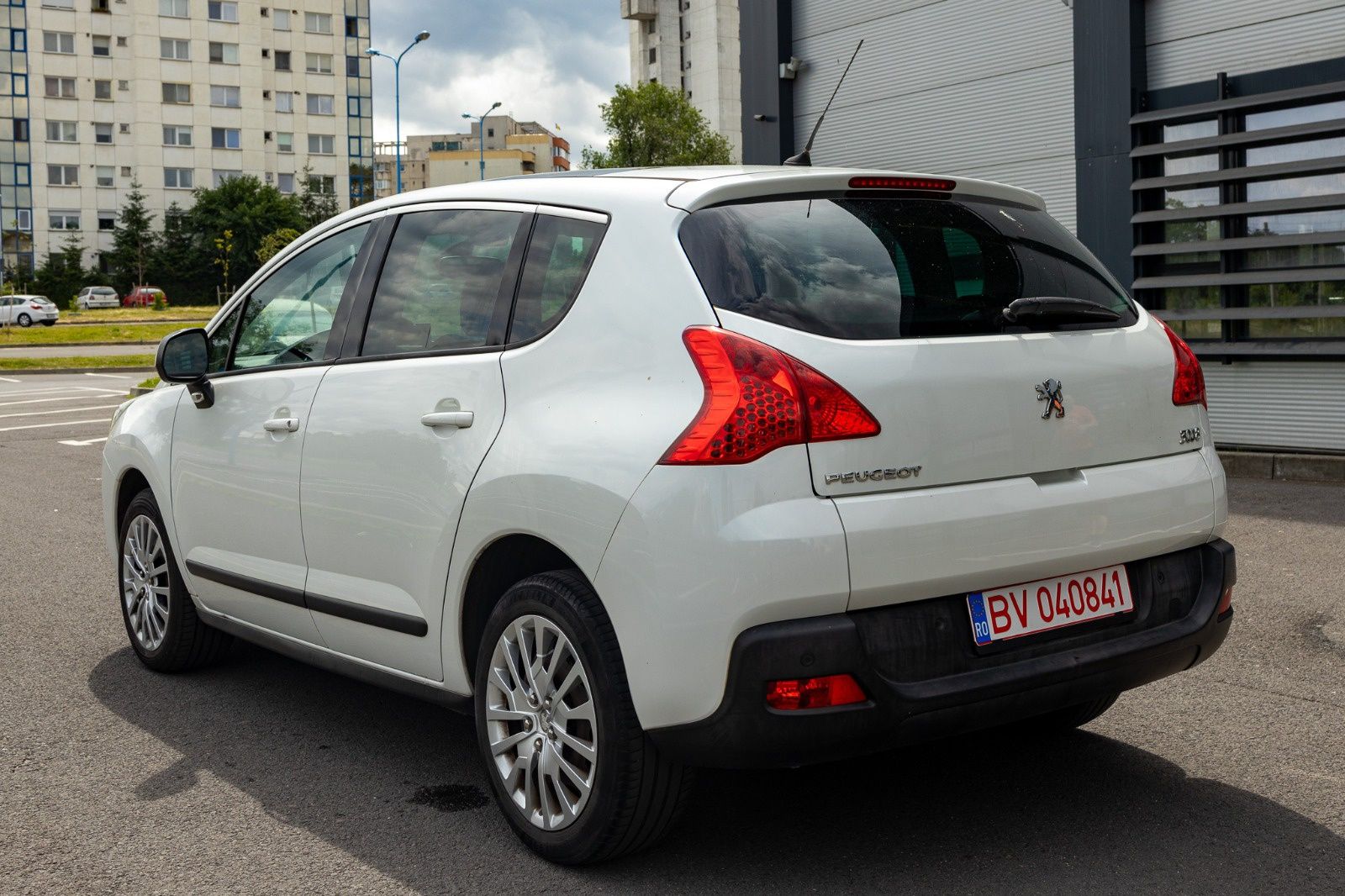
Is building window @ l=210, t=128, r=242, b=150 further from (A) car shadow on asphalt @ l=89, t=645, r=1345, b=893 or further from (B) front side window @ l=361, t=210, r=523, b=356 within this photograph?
(B) front side window @ l=361, t=210, r=523, b=356

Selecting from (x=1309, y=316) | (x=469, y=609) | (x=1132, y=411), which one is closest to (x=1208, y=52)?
(x=1309, y=316)

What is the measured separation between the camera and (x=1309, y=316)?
1103cm

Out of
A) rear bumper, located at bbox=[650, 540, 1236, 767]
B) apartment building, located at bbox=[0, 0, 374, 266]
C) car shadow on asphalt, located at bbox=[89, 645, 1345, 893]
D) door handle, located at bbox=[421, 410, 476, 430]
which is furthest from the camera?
apartment building, located at bbox=[0, 0, 374, 266]

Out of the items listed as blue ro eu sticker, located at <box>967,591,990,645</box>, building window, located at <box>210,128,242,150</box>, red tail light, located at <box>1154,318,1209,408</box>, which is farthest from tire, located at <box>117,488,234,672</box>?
building window, located at <box>210,128,242,150</box>

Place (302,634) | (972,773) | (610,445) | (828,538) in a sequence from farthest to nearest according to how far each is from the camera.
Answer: (302,634) < (972,773) < (610,445) < (828,538)

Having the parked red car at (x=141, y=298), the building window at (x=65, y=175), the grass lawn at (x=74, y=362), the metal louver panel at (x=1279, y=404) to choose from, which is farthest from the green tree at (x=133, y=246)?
the metal louver panel at (x=1279, y=404)

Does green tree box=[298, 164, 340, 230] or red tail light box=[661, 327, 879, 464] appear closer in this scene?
red tail light box=[661, 327, 879, 464]

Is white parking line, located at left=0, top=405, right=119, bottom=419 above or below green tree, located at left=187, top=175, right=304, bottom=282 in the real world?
below

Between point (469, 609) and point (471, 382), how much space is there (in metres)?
0.60

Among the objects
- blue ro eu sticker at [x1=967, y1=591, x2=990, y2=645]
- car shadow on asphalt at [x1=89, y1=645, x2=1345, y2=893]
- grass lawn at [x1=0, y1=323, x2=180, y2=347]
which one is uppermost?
grass lawn at [x1=0, y1=323, x2=180, y2=347]

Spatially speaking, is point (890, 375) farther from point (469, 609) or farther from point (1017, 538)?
point (469, 609)

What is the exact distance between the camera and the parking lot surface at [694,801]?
3.34 metres

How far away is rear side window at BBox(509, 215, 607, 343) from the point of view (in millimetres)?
3564

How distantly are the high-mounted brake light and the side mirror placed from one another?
8.28 feet
